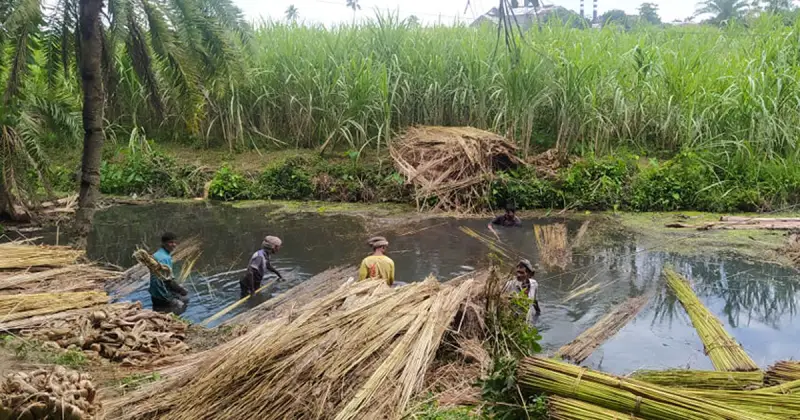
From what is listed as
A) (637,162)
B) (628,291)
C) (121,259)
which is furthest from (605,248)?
(121,259)

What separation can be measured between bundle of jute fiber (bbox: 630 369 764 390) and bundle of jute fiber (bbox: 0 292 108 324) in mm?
5257

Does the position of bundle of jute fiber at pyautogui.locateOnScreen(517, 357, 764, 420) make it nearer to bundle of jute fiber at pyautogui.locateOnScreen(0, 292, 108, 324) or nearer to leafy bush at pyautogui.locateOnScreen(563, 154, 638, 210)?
bundle of jute fiber at pyautogui.locateOnScreen(0, 292, 108, 324)

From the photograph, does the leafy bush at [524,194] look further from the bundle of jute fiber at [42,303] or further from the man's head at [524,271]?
the bundle of jute fiber at [42,303]

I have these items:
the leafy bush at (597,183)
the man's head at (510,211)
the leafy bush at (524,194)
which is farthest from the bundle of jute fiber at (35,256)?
the leafy bush at (597,183)

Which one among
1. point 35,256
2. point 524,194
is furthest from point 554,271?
point 35,256

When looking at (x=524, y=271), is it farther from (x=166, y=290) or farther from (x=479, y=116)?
(x=479, y=116)

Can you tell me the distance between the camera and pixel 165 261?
24.6 ft

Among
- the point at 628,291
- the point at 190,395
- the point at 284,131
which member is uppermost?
the point at 284,131

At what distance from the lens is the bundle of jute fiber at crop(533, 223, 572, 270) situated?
916 centimetres

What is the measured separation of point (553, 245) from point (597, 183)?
292 cm

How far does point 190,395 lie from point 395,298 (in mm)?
1734

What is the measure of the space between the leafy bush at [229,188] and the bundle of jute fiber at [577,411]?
10.9 m

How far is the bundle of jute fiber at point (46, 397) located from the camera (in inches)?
151

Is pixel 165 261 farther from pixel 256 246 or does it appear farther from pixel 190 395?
pixel 190 395
